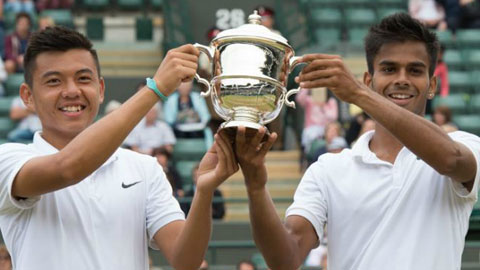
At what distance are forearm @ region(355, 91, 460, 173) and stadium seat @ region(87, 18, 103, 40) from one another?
1235cm

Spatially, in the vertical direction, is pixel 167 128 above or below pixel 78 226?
below

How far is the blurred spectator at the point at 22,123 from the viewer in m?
12.1

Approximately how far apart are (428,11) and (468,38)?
25.0 inches

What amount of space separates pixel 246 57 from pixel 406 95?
2.46ft

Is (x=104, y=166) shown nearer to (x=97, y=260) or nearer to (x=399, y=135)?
(x=97, y=260)

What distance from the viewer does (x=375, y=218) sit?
4852mm

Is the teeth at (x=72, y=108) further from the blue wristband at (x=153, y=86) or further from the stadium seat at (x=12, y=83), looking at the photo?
the stadium seat at (x=12, y=83)

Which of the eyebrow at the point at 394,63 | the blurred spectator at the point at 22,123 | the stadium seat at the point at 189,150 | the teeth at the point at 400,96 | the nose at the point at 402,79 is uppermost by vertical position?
the eyebrow at the point at 394,63

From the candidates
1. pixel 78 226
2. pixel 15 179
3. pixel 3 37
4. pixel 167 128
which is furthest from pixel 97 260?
pixel 3 37

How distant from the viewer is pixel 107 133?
14.7 ft

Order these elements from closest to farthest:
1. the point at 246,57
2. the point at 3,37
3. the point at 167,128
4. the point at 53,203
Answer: the point at 246,57, the point at 53,203, the point at 167,128, the point at 3,37

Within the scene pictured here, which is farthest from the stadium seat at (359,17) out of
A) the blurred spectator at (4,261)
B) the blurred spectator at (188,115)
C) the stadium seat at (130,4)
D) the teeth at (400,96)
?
the teeth at (400,96)

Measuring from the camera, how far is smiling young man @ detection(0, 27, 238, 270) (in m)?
4.51

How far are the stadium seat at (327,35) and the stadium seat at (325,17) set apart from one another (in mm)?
93
